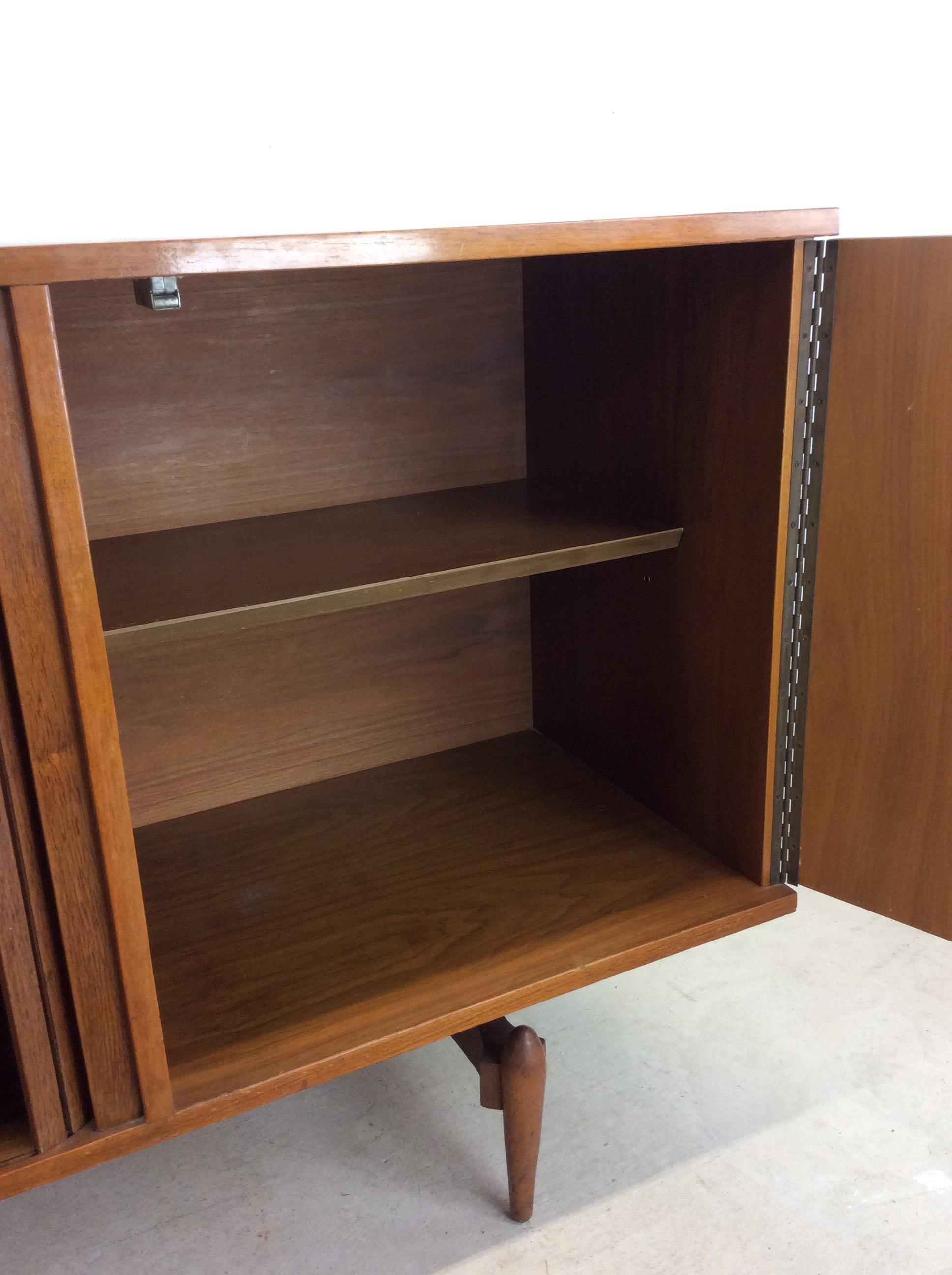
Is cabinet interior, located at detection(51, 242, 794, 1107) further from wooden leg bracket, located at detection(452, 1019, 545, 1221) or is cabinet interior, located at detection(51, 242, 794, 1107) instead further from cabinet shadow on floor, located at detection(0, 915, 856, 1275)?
cabinet shadow on floor, located at detection(0, 915, 856, 1275)

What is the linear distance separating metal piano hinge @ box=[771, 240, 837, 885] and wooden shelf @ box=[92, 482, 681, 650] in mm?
139

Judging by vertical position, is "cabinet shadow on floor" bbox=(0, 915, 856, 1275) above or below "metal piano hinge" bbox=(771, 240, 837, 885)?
below

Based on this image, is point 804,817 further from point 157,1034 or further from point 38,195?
point 38,195

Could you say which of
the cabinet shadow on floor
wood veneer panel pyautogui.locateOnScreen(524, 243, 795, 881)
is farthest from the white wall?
the cabinet shadow on floor

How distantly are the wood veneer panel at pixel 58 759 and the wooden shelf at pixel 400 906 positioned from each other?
84 mm

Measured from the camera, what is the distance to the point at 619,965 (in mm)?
1019

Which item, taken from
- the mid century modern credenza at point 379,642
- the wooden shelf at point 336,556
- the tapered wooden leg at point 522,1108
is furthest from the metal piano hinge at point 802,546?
the tapered wooden leg at point 522,1108

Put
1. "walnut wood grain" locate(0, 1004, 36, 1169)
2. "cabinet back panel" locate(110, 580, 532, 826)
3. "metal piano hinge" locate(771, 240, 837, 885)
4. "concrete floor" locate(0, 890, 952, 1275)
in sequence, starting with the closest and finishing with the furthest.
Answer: "walnut wood grain" locate(0, 1004, 36, 1169) < "metal piano hinge" locate(771, 240, 837, 885) < "concrete floor" locate(0, 890, 952, 1275) < "cabinet back panel" locate(110, 580, 532, 826)

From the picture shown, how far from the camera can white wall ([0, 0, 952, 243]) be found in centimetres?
113

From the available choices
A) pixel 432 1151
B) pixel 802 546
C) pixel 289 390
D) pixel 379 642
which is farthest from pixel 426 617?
pixel 432 1151

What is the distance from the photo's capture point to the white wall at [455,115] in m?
1.13

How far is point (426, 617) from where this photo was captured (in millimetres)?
1356

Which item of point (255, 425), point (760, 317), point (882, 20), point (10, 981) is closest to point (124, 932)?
point (10, 981)

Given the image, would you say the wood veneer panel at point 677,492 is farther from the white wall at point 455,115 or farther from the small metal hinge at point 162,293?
the small metal hinge at point 162,293
